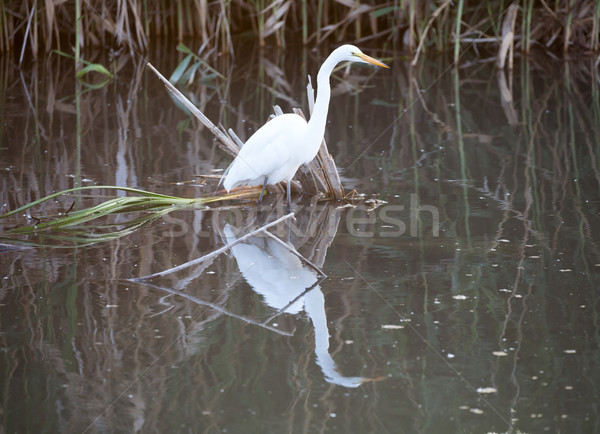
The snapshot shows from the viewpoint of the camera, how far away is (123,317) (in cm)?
301

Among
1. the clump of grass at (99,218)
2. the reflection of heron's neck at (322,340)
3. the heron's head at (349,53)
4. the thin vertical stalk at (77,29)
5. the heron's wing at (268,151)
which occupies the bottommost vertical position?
the reflection of heron's neck at (322,340)

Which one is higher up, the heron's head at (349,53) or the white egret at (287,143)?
the heron's head at (349,53)

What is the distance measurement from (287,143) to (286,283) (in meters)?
1.02

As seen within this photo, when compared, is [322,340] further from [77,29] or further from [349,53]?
[77,29]

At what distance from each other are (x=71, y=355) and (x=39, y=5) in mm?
7191

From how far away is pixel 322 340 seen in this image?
2.82 m

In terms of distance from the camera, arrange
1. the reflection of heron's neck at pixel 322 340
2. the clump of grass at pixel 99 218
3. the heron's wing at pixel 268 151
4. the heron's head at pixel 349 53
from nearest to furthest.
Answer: the reflection of heron's neck at pixel 322 340, the clump of grass at pixel 99 218, the heron's head at pixel 349 53, the heron's wing at pixel 268 151

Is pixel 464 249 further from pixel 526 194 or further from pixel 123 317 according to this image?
pixel 123 317

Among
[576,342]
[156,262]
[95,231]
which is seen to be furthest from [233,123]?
[576,342]

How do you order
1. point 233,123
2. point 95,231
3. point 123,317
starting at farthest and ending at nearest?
point 233,123, point 95,231, point 123,317

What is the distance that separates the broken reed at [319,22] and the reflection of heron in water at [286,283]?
4.87 metres

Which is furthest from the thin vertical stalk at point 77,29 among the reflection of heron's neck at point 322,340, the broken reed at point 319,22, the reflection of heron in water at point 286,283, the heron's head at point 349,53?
the reflection of heron's neck at point 322,340

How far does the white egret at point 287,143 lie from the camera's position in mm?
4098

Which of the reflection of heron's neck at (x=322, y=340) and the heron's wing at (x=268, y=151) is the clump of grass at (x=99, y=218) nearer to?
the heron's wing at (x=268, y=151)
